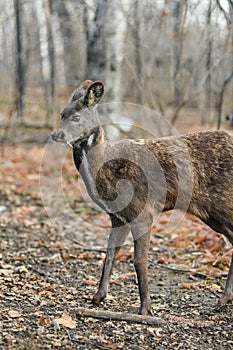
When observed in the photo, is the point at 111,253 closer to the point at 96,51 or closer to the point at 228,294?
the point at 228,294

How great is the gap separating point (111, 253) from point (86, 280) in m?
0.86

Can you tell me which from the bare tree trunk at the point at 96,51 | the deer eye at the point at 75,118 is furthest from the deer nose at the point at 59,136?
the bare tree trunk at the point at 96,51

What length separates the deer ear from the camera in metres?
4.93

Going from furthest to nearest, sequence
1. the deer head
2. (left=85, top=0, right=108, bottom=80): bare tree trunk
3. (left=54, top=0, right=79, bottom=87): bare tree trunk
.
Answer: (left=54, top=0, right=79, bottom=87): bare tree trunk → (left=85, top=0, right=108, bottom=80): bare tree trunk → the deer head

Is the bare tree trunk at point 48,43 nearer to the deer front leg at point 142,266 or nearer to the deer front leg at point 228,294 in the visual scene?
the deer front leg at point 142,266

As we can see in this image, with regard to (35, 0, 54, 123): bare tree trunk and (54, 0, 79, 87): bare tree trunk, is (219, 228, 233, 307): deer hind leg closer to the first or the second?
(35, 0, 54, 123): bare tree trunk

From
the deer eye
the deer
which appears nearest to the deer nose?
the deer

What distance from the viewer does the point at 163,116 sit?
10.8 m

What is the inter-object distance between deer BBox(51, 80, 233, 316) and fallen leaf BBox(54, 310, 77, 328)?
23.0 inches

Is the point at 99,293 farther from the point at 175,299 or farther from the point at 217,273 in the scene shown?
the point at 217,273

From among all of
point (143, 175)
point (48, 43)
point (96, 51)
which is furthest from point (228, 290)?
point (48, 43)

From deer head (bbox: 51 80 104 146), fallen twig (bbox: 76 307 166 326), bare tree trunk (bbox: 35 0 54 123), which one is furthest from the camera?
bare tree trunk (bbox: 35 0 54 123)

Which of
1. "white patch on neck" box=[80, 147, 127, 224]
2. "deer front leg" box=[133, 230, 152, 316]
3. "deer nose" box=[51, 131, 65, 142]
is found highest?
"deer nose" box=[51, 131, 65, 142]

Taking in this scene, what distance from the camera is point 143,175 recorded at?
16.8 ft
